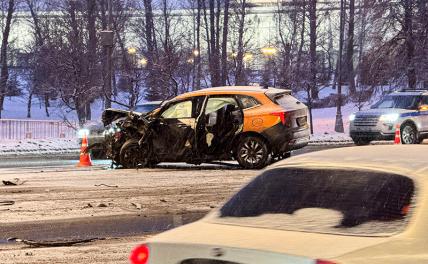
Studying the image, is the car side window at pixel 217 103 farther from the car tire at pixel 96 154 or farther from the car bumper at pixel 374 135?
the car bumper at pixel 374 135

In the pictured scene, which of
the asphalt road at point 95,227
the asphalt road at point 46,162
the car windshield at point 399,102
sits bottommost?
the asphalt road at point 95,227

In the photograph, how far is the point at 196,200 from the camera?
11766 millimetres

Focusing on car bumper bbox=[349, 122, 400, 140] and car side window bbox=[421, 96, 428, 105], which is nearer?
car bumper bbox=[349, 122, 400, 140]

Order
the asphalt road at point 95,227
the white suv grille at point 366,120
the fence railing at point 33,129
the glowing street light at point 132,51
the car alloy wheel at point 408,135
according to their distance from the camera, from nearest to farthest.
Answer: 1. the asphalt road at point 95,227
2. the car alloy wheel at point 408,135
3. the white suv grille at point 366,120
4. the fence railing at point 33,129
5. the glowing street light at point 132,51

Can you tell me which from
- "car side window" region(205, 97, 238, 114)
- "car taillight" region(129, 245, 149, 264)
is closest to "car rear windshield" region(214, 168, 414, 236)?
"car taillight" region(129, 245, 149, 264)

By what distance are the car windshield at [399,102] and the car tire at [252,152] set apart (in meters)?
10.6

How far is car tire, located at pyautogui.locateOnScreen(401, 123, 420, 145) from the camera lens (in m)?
24.1

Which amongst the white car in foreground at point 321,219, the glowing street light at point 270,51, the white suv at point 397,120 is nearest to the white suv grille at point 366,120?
the white suv at point 397,120

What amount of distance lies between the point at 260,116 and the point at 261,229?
11106 mm

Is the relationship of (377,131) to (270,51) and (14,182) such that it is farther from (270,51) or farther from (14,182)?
(270,51)

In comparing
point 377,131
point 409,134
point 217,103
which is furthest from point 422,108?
point 217,103

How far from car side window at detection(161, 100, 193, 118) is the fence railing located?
17.1m

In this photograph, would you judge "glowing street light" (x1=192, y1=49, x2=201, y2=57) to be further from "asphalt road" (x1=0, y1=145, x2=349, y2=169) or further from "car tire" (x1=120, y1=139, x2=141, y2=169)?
"car tire" (x1=120, y1=139, x2=141, y2=169)

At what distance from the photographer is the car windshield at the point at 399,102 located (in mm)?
24806
